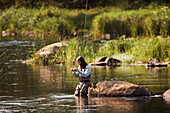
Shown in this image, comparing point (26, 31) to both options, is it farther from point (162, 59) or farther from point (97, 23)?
point (162, 59)

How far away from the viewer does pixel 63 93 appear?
48.3 ft

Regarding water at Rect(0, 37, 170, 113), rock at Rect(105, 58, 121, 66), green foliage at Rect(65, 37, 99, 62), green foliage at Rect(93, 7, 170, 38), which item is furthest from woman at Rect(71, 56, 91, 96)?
green foliage at Rect(93, 7, 170, 38)

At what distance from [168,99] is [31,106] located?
3872 millimetres

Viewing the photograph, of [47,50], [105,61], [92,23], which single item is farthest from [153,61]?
[92,23]

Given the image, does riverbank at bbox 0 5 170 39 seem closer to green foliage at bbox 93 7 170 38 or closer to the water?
green foliage at bbox 93 7 170 38

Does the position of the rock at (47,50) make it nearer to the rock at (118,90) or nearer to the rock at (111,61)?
the rock at (111,61)

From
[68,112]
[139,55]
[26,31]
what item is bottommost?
[68,112]

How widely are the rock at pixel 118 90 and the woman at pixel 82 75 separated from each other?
271 millimetres

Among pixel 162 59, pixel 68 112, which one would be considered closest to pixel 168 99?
pixel 68 112

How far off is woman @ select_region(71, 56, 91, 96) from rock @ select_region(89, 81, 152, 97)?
27cm

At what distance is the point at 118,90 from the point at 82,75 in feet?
3.75

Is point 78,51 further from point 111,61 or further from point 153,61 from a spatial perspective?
point 153,61

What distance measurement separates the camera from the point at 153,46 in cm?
2558

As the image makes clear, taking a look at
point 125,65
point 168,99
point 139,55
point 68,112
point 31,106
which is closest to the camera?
point 68,112
